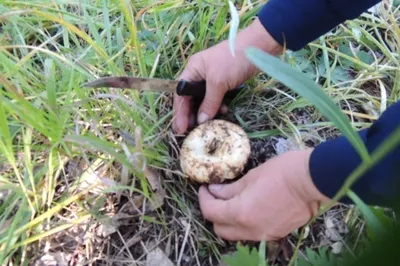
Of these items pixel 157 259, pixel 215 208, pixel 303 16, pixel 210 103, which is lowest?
pixel 157 259

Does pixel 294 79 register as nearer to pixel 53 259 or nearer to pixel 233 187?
pixel 233 187

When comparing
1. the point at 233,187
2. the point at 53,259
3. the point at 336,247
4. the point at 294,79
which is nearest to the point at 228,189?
the point at 233,187

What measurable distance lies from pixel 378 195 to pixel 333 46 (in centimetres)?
71

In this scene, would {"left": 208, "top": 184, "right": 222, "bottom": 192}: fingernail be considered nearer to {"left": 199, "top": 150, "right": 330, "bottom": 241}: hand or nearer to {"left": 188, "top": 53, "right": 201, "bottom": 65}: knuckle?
{"left": 199, "top": 150, "right": 330, "bottom": 241}: hand

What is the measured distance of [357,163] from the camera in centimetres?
87

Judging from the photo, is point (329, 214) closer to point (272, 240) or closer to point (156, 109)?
point (272, 240)

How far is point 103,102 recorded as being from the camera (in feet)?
3.95

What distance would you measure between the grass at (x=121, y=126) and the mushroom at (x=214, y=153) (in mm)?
61

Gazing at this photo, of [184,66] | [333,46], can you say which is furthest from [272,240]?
[333,46]

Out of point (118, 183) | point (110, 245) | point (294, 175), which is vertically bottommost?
point (110, 245)

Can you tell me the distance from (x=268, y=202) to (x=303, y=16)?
0.41 meters

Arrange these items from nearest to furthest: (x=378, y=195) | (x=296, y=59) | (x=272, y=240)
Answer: (x=378, y=195) < (x=272, y=240) < (x=296, y=59)

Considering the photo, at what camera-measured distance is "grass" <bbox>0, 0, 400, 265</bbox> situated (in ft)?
3.54

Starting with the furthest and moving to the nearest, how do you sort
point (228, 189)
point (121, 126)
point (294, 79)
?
1. point (121, 126)
2. point (228, 189)
3. point (294, 79)
